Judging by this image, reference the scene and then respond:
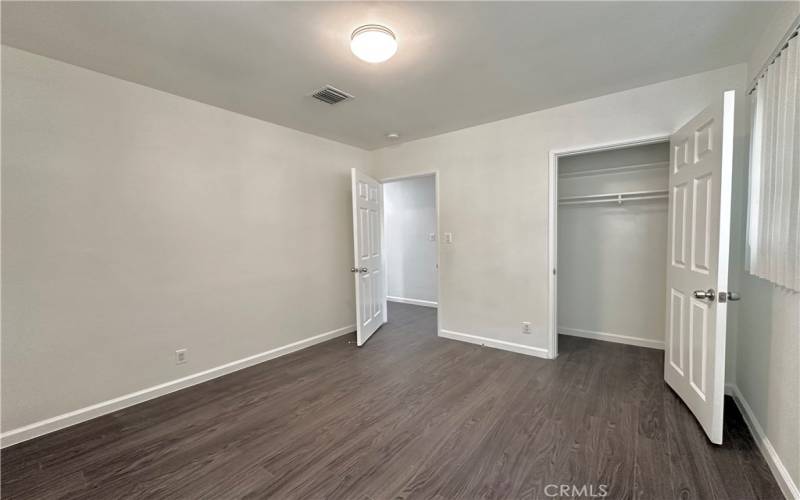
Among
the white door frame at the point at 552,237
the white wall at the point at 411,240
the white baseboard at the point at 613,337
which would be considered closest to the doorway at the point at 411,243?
the white wall at the point at 411,240

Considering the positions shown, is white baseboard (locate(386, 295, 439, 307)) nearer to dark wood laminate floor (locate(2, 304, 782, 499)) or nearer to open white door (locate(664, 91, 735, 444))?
dark wood laminate floor (locate(2, 304, 782, 499))

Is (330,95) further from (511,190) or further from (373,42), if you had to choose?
(511,190)

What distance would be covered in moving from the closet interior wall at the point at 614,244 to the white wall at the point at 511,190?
0.83 m

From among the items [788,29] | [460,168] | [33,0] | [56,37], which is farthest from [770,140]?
[56,37]

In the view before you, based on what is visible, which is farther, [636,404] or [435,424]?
[636,404]

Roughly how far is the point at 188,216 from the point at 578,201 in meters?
4.21

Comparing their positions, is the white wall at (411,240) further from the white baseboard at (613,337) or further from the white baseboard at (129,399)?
the white baseboard at (129,399)

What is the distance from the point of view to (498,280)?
11.6ft

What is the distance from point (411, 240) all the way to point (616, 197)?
3.35 metres

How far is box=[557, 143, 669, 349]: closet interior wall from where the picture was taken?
342 cm

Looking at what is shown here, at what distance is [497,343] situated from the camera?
353 cm

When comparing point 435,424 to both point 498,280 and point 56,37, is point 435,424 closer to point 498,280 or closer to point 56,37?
point 498,280

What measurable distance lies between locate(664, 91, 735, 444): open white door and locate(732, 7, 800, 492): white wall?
22 centimetres

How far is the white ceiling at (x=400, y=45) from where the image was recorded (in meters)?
1.71
